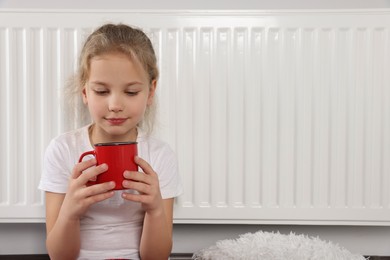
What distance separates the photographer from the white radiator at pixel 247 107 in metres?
1.46

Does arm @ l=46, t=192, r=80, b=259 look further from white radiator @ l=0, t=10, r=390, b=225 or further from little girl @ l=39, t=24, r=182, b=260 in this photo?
white radiator @ l=0, t=10, r=390, b=225

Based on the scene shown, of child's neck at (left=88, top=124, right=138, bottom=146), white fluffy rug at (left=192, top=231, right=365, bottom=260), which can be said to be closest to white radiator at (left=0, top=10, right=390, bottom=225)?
white fluffy rug at (left=192, top=231, right=365, bottom=260)

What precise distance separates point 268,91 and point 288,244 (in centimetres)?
45

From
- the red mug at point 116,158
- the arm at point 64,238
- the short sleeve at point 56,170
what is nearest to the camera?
the red mug at point 116,158

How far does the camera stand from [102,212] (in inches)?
43.2

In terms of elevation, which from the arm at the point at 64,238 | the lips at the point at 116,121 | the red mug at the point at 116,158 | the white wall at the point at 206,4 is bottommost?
the arm at the point at 64,238

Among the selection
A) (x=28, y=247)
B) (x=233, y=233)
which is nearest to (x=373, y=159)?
(x=233, y=233)

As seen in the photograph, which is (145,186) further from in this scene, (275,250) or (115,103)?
(275,250)

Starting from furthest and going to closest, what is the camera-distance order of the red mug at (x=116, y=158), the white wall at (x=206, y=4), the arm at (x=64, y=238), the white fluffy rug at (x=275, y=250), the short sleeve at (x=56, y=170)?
1. the white wall at (x=206, y=4)
2. the white fluffy rug at (x=275, y=250)
3. the short sleeve at (x=56, y=170)
4. the arm at (x=64, y=238)
5. the red mug at (x=116, y=158)

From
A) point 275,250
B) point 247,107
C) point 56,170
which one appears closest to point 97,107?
point 56,170

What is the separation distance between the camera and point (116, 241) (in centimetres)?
109

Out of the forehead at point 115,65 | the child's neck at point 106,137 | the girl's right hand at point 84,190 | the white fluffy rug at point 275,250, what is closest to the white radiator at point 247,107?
the white fluffy rug at point 275,250

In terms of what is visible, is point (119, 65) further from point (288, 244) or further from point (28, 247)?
point (28, 247)

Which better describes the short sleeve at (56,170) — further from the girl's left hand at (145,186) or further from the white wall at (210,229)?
the white wall at (210,229)
